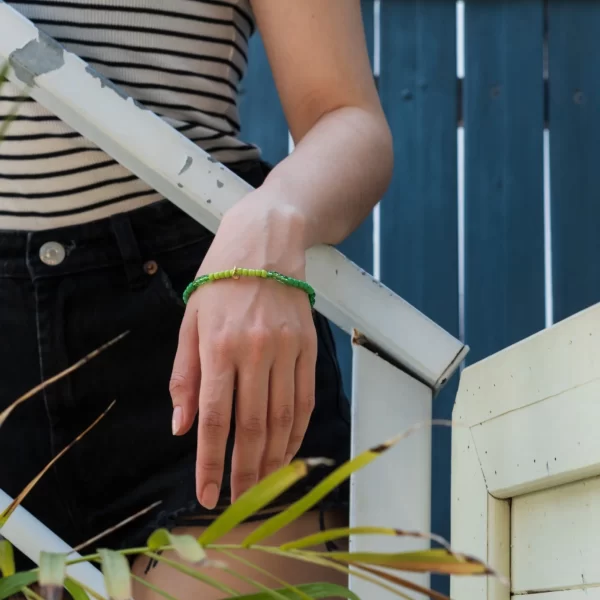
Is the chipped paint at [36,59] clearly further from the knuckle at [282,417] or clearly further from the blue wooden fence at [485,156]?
the blue wooden fence at [485,156]

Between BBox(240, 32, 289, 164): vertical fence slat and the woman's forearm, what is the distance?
1.48 m

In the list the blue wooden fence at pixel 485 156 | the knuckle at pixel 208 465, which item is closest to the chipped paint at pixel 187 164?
the knuckle at pixel 208 465

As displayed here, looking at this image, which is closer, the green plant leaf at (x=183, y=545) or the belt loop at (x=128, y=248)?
the green plant leaf at (x=183, y=545)

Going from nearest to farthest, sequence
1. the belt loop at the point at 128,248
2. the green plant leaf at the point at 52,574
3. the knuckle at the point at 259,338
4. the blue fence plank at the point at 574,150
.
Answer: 1. the green plant leaf at the point at 52,574
2. the knuckle at the point at 259,338
3. the belt loop at the point at 128,248
4. the blue fence plank at the point at 574,150

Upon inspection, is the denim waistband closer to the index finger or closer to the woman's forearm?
the woman's forearm

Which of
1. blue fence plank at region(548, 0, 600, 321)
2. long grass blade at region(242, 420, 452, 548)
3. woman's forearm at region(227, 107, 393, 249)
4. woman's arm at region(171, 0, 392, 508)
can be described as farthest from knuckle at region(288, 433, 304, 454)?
blue fence plank at region(548, 0, 600, 321)

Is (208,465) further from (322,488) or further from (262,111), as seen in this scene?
(262,111)

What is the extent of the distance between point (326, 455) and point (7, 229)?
0.32 m

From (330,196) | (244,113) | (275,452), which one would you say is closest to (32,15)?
(330,196)

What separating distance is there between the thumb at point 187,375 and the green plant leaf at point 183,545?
0.66ft

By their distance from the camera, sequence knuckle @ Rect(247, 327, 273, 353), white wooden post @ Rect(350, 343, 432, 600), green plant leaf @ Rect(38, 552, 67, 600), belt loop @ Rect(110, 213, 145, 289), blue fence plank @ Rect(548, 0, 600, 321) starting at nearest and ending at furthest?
green plant leaf @ Rect(38, 552, 67, 600)
knuckle @ Rect(247, 327, 273, 353)
white wooden post @ Rect(350, 343, 432, 600)
belt loop @ Rect(110, 213, 145, 289)
blue fence plank @ Rect(548, 0, 600, 321)

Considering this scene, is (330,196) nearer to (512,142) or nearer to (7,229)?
(7,229)

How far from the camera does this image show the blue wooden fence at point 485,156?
6.84 ft

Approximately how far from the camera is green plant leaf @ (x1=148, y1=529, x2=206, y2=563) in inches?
10.1
